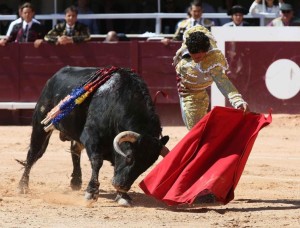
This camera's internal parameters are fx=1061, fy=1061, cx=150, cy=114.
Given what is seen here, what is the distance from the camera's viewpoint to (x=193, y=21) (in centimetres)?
1211

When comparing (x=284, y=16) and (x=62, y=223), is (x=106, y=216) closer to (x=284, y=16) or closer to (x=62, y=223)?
(x=62, y=223)

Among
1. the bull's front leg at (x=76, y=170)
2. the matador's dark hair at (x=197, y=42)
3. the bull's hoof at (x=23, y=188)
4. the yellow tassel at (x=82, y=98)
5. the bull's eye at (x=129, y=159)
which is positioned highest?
the matador's dark hair at (x=197, y=42)

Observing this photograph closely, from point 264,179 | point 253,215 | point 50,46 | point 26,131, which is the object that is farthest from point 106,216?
point 50,46

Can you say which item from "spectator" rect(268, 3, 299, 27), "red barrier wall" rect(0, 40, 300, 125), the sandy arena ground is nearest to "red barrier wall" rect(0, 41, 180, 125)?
"red barrier wall" rect(0, 40, 300, 125)

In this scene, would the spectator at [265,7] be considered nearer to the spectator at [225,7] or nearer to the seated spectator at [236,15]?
Answer: the seated spectator at [236,15]

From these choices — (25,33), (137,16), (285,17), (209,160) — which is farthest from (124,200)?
(137,16)

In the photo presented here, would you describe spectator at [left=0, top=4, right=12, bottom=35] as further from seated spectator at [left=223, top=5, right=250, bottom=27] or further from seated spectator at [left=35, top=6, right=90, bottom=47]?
seated spectator at [left=223, top=5, right=250, bottom=27]

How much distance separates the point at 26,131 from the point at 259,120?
5.30 metres

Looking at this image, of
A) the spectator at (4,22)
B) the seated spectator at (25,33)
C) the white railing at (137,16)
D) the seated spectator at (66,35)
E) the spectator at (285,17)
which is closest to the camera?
the spectator at (285,17)

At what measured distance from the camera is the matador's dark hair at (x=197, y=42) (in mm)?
7141

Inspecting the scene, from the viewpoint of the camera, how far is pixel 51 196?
7.73 meters

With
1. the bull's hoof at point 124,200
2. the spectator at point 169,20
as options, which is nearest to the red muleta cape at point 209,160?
the bull's hoof at point 124,200

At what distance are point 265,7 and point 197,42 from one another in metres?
5.86

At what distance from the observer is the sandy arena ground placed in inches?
258
